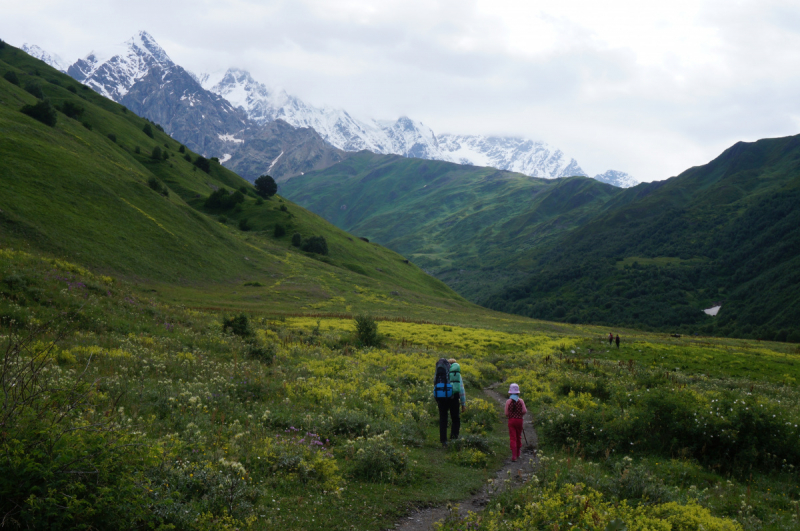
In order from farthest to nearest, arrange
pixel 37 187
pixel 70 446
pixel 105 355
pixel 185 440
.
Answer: pixel 37 187
pixel 105 355
pixel 185 440
pixel 70 446

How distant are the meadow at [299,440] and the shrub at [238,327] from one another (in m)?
1.55

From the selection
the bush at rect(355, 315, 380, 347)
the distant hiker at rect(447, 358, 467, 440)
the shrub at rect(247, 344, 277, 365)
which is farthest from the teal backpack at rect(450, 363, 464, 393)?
the bush at rect(355, 315, 380, 347)

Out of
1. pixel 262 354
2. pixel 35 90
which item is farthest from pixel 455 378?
pixel 35 90

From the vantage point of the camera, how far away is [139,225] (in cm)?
6166

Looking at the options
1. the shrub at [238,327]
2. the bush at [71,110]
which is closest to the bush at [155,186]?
the bush at [71,110]

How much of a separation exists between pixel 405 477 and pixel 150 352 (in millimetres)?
12769

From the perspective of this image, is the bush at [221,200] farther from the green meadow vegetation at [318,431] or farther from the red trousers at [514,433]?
the red trousers at [514,433]

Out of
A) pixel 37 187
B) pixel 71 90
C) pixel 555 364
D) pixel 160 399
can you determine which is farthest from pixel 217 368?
pixel 71 90

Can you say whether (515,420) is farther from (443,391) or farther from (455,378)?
(443,391)

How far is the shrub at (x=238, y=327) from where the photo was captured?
27359 millimetres

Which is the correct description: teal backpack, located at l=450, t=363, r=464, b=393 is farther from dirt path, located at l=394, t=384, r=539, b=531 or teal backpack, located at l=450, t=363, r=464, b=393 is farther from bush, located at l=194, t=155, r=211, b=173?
bush, located at l=194, t=155, r=211, b=173

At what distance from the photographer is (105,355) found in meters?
15.8

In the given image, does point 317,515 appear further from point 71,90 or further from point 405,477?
point 71,90

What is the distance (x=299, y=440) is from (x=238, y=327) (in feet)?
58.7
